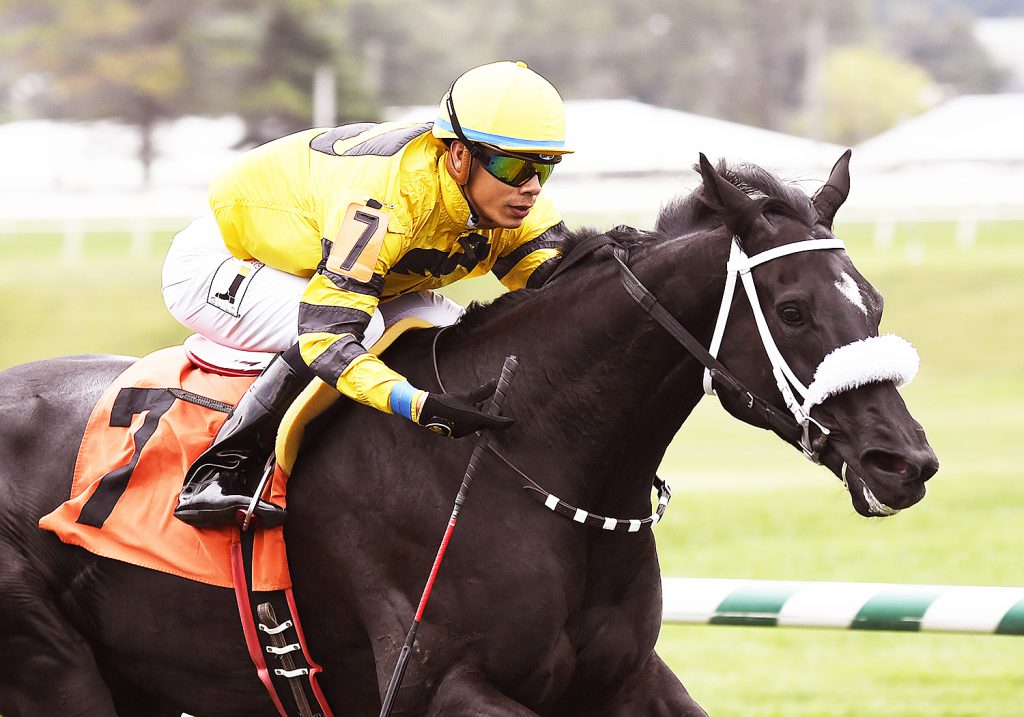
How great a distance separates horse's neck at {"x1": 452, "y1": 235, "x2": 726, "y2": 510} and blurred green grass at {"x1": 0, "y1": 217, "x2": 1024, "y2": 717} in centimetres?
50

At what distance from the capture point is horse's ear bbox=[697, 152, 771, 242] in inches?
134

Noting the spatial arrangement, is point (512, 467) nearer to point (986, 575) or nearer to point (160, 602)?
point (160, 602)

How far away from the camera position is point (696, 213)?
143 inches

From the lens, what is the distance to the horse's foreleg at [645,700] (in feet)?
12.5

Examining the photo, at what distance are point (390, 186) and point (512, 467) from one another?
0.75 meters

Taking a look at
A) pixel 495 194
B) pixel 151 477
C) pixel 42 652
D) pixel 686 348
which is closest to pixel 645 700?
pixel 686 348

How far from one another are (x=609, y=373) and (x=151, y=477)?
1338 millimetres

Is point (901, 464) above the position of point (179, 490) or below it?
above

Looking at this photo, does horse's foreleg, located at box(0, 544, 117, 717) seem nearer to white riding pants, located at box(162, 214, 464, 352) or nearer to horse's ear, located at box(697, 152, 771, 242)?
white riding pants, located at box(162, 214, 464, 352)

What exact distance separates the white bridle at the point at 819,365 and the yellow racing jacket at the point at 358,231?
0.67 metres

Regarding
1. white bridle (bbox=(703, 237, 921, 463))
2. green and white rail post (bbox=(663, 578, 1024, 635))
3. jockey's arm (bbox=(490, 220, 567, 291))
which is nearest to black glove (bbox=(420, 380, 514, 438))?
white bridle (bbox=(703, 237, 921, 463))

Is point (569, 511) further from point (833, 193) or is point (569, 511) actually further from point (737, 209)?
point (833, 193)

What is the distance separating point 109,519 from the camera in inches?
160

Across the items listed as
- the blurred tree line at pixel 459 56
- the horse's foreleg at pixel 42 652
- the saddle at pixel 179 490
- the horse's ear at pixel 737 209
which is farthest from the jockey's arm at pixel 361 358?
the blurred tree line at pixel 459 56
